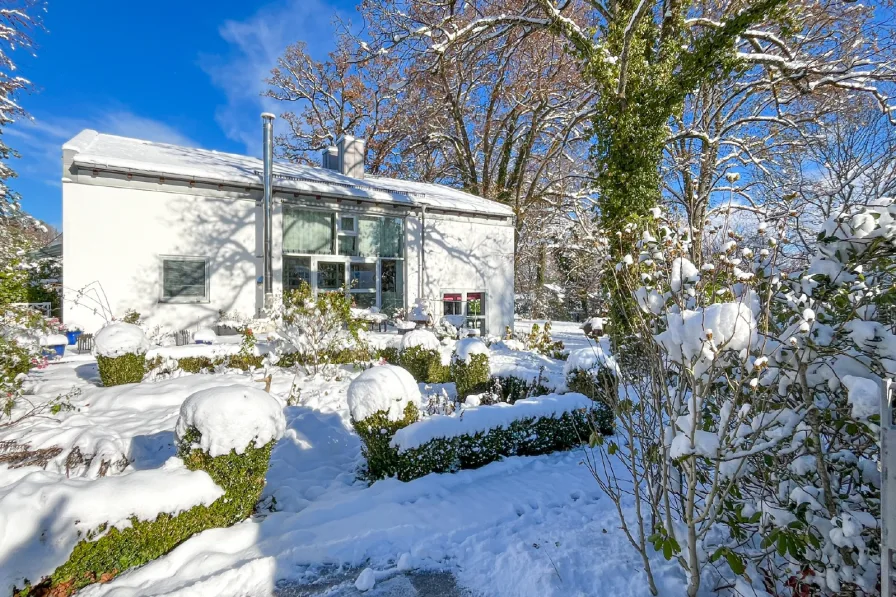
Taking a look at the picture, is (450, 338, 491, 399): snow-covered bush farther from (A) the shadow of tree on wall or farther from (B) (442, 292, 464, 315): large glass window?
(A) the shadow of tree on wall

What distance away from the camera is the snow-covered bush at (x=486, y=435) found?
4055 mm

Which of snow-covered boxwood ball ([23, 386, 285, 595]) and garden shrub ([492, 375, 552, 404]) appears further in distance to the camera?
garden shrub ([492, 375, 552, 404])

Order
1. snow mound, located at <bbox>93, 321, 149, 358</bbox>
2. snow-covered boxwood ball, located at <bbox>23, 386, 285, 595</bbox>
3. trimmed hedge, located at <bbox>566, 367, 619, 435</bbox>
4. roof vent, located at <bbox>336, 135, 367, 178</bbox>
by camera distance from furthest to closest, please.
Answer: roof vent, located at <bbox>336, 135, 367, 178</bbox>
snow mound, located at <bbox>93, 321, 149, 358</bbox>
trimmed hedge, located at <bbox>566, 367, 619, 435</bbox>
snow-covered boxwood ball, located at <bbox>23, 386, 285, 595</bbox>

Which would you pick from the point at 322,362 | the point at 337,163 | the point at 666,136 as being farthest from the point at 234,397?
the point at 337,163

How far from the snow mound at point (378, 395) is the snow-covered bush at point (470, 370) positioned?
8.75 ft

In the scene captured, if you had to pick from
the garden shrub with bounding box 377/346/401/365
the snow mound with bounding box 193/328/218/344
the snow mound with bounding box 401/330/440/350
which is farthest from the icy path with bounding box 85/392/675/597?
the snow mound with bounding box 193/328/218/344

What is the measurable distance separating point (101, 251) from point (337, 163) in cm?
843

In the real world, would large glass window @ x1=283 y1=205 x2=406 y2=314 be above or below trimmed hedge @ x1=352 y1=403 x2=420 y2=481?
above

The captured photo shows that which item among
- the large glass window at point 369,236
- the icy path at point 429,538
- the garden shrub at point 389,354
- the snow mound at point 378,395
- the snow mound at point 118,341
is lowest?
the icy path at point 429,538

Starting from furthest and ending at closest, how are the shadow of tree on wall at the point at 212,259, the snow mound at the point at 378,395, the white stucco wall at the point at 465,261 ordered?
the white stucco wall at the point at 465,261 < the shadow of tree on wall at the point at 212,259 < the snow mound at the point at 378,395

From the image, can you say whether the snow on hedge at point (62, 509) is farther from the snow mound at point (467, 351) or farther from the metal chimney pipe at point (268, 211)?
→ the metal chimney pipe at point (268, 211)

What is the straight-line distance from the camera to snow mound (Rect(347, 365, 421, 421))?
13.7ft

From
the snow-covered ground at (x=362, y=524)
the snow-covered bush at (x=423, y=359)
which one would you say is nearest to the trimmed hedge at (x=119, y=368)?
the snow-covered ground at (x=362, y=524)

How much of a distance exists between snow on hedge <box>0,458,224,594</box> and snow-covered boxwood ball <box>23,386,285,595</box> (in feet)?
0.25
